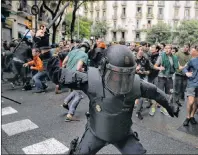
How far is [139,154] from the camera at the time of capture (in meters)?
2.25

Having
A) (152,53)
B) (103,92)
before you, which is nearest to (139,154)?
(103,92)

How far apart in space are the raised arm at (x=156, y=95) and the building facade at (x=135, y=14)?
57.2 metres

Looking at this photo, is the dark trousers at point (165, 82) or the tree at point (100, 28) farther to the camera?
the tree at point (100, 28)

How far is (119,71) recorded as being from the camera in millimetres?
2043

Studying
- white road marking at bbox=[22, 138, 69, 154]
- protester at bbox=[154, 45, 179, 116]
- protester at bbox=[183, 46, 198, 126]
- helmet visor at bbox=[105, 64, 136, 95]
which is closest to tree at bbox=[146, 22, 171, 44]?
protester at bbox=[154, 45, 179, 116]

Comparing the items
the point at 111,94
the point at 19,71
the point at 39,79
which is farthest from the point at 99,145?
the point at 19,71

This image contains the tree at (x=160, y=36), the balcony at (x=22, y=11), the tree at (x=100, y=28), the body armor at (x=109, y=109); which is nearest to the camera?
the body armor at (x=109, y=109)

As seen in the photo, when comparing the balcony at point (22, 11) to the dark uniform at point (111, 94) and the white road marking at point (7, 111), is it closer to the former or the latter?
the white road marking at point (7, 111)

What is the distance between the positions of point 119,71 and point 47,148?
2.26 m

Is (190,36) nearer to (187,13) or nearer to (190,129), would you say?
(190,129)

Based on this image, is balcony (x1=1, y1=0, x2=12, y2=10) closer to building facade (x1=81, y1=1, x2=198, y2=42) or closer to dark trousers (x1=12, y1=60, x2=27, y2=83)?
dark trousers (x1=12, y1=60, x2=27, y2=83)

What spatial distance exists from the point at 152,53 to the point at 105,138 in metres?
5.62

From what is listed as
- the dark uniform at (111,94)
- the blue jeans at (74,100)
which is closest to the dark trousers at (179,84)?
the blue jeans at (74,100)

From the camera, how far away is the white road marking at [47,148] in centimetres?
372
